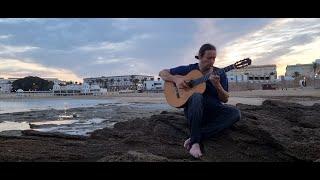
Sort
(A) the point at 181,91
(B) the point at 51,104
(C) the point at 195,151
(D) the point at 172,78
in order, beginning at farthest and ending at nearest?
(B) the point at 51,104
(D) the point at 172,78
(A) the point at 181,91
(C) the point at 195,151

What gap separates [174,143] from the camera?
357cm

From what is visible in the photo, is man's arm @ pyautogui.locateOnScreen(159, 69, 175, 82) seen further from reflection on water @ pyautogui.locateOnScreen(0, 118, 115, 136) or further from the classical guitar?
reflection on water @ pyautogui.locateOnScreen(0, 118, 115, 136)

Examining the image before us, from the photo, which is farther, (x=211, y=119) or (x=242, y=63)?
(x=211, y=119)

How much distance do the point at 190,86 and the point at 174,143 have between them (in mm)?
491

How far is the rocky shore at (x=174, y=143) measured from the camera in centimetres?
330

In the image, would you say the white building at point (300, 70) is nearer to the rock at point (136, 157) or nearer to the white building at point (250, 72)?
the white building at point (250, 72)

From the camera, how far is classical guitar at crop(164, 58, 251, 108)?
11.0ft

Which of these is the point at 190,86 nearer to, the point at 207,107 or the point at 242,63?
the point at 207,107

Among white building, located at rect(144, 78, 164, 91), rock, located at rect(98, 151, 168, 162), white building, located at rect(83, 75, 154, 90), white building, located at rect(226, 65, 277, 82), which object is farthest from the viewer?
white building, located at rect(83, 75, 154, 90)

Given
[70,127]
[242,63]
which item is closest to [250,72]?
[242,63]

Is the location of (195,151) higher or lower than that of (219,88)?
lower

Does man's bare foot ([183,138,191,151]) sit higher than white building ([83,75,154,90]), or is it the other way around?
white building ([83,75,154,90])

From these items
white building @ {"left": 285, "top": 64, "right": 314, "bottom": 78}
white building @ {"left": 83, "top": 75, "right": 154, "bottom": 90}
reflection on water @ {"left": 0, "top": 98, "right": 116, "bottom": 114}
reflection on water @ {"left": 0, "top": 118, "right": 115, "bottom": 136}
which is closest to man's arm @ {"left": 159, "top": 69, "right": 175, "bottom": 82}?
white building @ {"left": 83, "top": 75, "right": 154, "bottom": 90}
